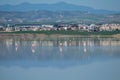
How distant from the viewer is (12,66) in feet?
22.8

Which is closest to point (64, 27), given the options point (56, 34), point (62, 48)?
point (56, 34)

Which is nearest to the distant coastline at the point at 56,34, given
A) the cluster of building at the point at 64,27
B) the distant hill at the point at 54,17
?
the cluster of building at the point at 64,27

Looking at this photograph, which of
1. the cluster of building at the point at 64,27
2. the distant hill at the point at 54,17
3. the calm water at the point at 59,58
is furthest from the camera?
the distant hill at the point at 54,17

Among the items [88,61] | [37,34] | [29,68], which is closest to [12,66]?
[29,68]

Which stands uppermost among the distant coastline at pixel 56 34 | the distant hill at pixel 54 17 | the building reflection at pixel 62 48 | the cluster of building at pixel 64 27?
the distant hill at pixel 54 17

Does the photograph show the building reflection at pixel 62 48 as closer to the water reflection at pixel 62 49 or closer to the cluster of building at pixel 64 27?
the water reflection at pixel 62 49

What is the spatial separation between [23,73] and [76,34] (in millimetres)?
4200

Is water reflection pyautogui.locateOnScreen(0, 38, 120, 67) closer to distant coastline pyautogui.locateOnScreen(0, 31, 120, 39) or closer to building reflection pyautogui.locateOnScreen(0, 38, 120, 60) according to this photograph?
building reflection pyautogui.locateOnScreen(0, 38, 120, 60)

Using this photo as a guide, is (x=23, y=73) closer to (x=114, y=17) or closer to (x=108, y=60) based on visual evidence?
(x=108, y=60)

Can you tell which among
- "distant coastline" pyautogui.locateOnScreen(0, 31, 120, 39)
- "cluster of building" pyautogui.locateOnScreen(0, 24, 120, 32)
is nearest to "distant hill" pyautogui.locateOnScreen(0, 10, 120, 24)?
"cluster of building" pyautogui.locateOnScreen(0, 24, 120, 32)

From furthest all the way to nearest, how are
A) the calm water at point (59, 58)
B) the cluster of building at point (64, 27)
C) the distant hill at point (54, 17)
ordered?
the distant hill at point (54, 17) → the cluster of building at point (64, 27) → the calm water at point (59, 58)

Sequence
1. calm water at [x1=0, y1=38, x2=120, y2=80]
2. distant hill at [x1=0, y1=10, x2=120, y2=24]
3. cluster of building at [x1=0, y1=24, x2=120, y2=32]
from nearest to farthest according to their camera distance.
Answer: calm water at [x1=0, y1=38, x2=120, y2=80]
cluster of building at [x1=0, y1=24, x2=120, y2=32]
distant hill at [x1=0, y1=10, x2=120, y2=24]

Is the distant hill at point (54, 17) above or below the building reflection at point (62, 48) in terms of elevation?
above

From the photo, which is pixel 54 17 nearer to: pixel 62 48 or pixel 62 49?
pixel 62 48
